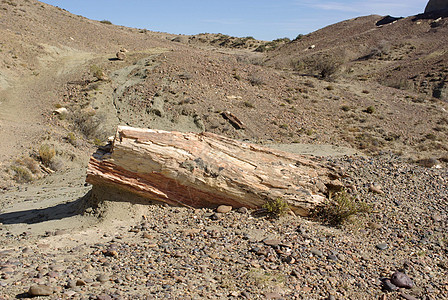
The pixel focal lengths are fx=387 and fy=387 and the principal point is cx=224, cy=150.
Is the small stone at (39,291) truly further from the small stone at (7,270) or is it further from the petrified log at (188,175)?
the petrified log at (188,175)

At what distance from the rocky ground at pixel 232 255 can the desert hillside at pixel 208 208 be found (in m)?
0.03

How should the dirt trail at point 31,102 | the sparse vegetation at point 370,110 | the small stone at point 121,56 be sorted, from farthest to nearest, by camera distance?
the small stone at point 121,56, the sparse vegetation at point 370,110, the dirt trail at point 31,102

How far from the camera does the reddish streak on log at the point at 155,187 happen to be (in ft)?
26.2

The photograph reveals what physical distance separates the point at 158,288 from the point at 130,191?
3.26m

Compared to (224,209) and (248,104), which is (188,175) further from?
(248,104)

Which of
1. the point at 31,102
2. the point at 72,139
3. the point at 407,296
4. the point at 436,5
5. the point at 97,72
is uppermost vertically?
the point at 436,5

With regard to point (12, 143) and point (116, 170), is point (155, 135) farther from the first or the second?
point (12, 143)

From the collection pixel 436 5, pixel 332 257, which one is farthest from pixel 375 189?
pixel 436 5

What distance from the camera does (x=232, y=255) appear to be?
655 cm

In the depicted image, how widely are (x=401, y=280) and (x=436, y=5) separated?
207 ft

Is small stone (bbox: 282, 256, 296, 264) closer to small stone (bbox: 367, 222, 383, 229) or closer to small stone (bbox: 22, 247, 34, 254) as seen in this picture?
small stone (bbox: 367, 222, 383, 229)

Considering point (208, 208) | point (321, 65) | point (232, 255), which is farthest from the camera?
point (321, 65)

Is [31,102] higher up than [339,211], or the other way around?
[31,102]

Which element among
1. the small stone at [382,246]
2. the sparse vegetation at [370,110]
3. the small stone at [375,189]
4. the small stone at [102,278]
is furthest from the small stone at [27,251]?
the sparse vegetation at [370,110]
